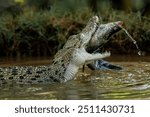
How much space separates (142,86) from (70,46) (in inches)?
63.8

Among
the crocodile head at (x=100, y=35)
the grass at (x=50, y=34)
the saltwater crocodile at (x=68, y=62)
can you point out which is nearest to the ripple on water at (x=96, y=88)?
the saltwater crocodile at (x=68, y=62)

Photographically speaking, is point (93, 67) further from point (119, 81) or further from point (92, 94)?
point (92, 94)

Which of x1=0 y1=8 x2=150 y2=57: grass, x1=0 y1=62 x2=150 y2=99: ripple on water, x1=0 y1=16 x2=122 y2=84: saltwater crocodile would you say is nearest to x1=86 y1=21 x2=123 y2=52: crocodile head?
x1=0 y1=16 x2=122 y2=84: saltwater crocodile

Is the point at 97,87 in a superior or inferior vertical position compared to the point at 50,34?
inferior

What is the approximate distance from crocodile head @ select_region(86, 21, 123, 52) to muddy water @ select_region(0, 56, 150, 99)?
53 cm

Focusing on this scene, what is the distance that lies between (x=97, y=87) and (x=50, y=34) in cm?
540

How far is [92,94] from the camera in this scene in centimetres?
963

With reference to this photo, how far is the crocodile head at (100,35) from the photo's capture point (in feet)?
36.7

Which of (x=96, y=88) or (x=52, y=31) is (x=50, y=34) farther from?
(x=96, y=88)

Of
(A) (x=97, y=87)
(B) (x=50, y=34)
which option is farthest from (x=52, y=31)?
(A) (x=97, y=87)

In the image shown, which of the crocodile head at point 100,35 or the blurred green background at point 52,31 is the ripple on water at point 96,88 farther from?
the blurred green background at point 52,31

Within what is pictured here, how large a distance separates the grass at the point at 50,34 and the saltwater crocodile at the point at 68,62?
141 inches

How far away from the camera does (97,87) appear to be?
1021 centimetres

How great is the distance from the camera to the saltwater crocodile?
10852mm
